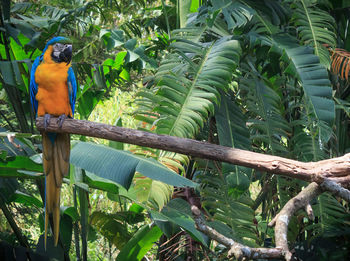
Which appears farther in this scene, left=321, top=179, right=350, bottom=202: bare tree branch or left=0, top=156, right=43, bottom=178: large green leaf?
left=0, top=156, right=43, bottom=178: large green leaf

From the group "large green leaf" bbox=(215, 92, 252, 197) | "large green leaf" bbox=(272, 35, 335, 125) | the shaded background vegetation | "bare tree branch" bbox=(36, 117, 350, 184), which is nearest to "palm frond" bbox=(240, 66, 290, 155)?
the shaded background vegetation

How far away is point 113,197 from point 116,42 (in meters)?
1.12

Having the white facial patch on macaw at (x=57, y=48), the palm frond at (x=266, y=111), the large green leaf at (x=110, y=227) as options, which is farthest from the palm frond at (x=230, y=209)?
the white facial patch on macaw at (x=57, y=48)

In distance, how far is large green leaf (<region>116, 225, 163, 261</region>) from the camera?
2.54 m

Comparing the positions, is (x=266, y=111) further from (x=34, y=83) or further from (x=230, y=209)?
(x=34, y=83)

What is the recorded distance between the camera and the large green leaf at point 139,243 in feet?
8.32

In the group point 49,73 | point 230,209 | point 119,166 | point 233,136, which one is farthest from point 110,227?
point 119,166

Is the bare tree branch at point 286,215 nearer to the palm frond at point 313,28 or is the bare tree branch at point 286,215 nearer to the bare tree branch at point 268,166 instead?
the bare tree branch at point 268,166

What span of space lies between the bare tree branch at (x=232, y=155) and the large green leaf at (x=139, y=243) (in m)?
1.15

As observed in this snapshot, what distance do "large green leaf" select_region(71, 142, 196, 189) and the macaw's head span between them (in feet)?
1.70

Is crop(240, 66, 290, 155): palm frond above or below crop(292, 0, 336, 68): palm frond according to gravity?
below

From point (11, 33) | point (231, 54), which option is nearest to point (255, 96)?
point (231, 54)

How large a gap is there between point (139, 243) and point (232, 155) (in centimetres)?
135

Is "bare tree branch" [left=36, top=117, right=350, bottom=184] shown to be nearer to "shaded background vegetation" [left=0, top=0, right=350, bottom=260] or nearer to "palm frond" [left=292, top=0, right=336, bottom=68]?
"shaded background vegetation" [left=0, top=0, right=350, bottom=260]
